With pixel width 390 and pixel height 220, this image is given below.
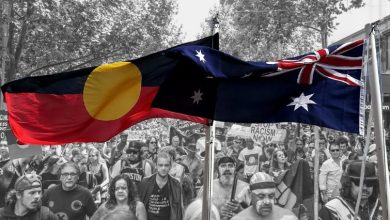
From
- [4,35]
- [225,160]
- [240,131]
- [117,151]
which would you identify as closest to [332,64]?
[225,160]

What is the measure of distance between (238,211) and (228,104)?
334cm

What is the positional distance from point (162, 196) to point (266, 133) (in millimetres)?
1776

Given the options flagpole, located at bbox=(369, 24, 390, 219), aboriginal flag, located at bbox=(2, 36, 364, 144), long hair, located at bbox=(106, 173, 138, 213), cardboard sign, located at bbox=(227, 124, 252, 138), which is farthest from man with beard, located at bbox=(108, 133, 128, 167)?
flagpole, located at bbox=(369, 24, 390, 219)

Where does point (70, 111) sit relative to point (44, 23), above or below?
below

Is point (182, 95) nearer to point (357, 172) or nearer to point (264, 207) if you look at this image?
point (264, 207)

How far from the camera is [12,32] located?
19.0 meters

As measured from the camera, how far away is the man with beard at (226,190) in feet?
27.0

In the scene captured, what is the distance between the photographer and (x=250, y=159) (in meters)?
8.59

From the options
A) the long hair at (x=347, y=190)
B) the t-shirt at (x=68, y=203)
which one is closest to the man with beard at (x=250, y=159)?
the long hair at (x=347, y=190)

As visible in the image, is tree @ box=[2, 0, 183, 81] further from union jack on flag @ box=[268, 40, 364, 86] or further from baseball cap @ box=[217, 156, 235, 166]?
union jack on flag @ box=[268, 40, 364, 86]

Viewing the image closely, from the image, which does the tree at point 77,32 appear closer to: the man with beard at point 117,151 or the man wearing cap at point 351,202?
the man with beard at point 117,151

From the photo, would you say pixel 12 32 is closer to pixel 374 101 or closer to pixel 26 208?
pixel 26 208

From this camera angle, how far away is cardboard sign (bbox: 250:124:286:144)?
8.83 meters

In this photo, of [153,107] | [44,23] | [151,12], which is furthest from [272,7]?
[153,107]
